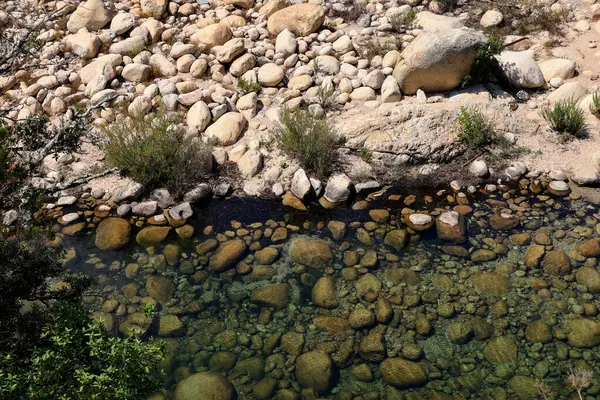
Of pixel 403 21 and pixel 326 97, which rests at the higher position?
pixel 403 21

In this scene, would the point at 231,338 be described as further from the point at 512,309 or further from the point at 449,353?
the point at 512,309

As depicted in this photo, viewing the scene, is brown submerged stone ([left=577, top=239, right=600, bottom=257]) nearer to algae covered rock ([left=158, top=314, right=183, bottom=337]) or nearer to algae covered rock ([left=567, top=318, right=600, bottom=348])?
algae covered rock ([left=567, top=318, right=600, bottom=348])

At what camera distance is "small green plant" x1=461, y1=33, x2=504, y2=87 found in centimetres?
970

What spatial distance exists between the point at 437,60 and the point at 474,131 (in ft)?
4.78

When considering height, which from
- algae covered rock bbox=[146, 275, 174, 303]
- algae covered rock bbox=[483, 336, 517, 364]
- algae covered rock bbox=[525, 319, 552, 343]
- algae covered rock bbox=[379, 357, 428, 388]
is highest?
algae covered rock bbox=[146, 275, 174, 303]

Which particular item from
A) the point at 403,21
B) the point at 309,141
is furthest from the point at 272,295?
the point at 403,21

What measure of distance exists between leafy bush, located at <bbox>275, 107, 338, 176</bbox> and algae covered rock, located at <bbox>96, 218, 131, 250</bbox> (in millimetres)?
2825

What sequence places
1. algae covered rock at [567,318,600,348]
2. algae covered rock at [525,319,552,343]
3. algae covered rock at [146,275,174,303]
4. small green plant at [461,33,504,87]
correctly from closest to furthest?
algae covered rock at [567,318,600,348]
algae covered rock at [525,319,552,343]
algae covered rock at [146,275,174,303]
small green plant at [461,33,504,87]

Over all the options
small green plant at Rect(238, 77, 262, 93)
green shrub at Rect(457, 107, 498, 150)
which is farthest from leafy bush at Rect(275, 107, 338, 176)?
green shrub at Rect(457, 107, 498, 150)

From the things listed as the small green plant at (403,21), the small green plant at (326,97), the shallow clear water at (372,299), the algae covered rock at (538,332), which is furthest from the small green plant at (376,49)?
the algae covered rock at (538,332)

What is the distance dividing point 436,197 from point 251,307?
138 inches

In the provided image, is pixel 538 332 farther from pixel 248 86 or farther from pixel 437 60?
pixel 248 86

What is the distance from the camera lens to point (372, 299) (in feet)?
21.9

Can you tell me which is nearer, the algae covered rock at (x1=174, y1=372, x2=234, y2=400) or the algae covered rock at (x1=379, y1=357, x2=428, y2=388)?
the algae covered rock at (x1=174, y1=372, x2=234, y2=400)
